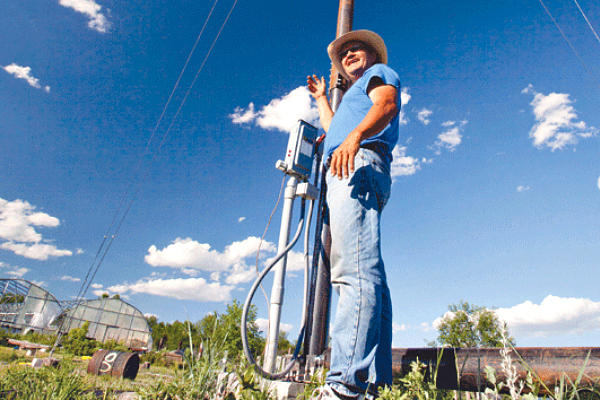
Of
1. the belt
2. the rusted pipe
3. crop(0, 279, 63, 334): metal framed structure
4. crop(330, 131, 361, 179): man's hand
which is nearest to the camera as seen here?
the rusted pipe

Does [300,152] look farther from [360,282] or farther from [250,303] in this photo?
[360,282]

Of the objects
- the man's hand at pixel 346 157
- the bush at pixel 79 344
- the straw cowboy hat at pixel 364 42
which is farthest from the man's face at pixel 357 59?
the bush at pixel 79 344

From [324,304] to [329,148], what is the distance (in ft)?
4.31

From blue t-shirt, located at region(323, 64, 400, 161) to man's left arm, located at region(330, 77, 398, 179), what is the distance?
60 mm

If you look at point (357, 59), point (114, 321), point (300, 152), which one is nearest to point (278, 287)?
point (300, 152)

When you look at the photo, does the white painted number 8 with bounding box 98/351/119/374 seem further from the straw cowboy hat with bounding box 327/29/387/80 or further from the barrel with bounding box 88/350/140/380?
the straw cowboy hat with bounding box 327/29/387/80

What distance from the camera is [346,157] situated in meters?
1.38

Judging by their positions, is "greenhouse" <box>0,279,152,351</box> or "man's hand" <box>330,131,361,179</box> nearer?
"man's hand" <box>330,131,361,179</box>

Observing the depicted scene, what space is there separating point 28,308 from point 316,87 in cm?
4133

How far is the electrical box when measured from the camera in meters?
2.67

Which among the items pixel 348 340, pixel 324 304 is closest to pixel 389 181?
pixel 348 340

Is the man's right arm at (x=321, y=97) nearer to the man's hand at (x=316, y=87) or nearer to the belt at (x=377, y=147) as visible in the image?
the man's hand at (x=316, y=87)

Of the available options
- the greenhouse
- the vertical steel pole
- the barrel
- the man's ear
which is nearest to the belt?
the man's ear

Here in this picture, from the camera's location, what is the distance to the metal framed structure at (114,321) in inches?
1252
